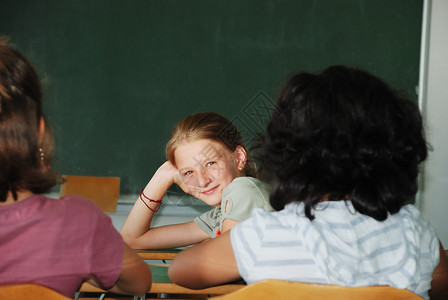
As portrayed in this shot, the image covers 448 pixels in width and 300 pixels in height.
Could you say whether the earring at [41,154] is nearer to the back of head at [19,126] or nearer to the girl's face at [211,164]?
the back of head at [19,126]

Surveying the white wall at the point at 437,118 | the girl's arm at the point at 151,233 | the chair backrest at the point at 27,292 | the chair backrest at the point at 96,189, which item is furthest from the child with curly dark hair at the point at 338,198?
the white wall at the point at 437,118

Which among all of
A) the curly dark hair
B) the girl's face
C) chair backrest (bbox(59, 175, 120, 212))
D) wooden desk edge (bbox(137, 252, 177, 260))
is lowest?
chair backrest (bbox(59, 175, 120, 212))

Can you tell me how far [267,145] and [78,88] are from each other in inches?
70.4

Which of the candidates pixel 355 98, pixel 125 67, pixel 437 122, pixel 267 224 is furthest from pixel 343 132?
pixel 437 122

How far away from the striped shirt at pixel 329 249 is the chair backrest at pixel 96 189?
4.79 feet

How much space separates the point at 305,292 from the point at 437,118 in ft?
7.47

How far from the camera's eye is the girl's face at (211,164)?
1592 mm

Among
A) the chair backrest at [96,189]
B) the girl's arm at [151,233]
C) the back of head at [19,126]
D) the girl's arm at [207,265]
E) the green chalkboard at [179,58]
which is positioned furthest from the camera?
the green chalkboard at [179,58]

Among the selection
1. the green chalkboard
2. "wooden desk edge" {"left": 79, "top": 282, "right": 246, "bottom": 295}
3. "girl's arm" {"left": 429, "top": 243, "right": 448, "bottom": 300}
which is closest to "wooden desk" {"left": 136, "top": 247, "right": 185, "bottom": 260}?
"wooden desk edge" {"left": 79, "top": 282, "right": 246, "bottom": 295}

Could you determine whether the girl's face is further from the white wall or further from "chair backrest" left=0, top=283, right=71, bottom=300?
the white wall

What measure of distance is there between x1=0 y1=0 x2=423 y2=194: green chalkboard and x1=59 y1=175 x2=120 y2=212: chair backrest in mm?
155

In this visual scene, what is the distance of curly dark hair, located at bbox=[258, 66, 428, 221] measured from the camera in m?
0.92

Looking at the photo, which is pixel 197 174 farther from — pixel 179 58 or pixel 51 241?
pixel 179 58

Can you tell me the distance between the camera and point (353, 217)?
0.92 m
